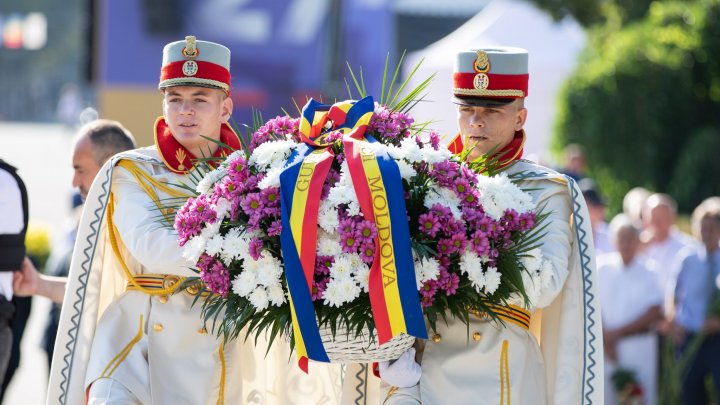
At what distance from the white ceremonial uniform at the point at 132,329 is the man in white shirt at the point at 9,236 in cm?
71

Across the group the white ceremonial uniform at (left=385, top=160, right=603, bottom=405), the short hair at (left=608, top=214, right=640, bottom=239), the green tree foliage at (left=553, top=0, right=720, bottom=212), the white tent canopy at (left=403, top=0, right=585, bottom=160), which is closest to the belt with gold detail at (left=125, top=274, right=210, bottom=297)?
the white ceremonial uniform at (left=385, top=160, right=603, bottom=405)

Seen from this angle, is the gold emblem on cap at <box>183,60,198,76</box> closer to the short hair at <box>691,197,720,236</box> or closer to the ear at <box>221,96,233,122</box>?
the ear at <box>221,96,233,122</box>

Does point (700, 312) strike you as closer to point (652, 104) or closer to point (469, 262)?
point (469, 262)

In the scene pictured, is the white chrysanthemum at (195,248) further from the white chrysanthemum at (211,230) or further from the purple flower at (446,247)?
the purple flower at (446,247)

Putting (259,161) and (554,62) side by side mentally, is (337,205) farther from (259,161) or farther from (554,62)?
(554,62)

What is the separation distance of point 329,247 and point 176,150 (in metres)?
1.32

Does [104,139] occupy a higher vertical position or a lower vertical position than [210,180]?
higher

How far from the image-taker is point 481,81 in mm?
5887

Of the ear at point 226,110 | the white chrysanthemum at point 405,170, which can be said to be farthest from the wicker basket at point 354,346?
the ear at point 226,110

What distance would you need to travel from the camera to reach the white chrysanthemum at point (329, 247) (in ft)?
16.7

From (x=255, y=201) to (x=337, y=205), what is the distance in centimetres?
33

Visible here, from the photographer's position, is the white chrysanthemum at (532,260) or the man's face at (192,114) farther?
the man's face at (192,114)

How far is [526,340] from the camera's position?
577 cm

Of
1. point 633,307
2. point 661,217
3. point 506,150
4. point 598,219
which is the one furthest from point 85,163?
point 661,217
